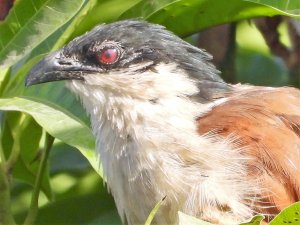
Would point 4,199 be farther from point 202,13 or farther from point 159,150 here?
point 202,13

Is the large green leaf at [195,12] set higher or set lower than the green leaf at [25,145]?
higher

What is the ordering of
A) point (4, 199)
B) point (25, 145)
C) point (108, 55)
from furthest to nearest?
point (25, 145)
point (108, 55)
point (4, 199)

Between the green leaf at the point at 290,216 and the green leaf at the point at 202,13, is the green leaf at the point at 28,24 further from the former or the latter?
the green leaf at the point at 290,216

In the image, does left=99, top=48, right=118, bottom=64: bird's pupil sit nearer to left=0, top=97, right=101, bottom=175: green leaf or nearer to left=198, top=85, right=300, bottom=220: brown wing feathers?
left=0, top=97, right=101, bottom=175: green leaf

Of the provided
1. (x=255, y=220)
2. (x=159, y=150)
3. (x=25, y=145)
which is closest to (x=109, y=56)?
(x=159, y=150)

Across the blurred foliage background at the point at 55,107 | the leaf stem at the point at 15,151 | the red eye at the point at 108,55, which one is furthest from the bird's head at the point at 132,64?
the leaf stem at the point at 15,151

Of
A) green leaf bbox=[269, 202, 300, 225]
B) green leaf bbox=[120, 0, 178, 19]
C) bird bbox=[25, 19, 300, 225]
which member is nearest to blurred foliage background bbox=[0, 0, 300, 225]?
green leaf bbox=[120, 0, 178, 19]
